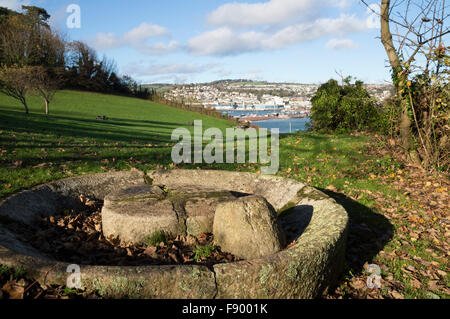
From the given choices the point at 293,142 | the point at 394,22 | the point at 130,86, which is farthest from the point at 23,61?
the point at 394,22

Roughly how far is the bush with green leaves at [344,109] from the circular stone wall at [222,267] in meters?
12.4

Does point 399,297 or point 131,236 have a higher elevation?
point 131,236

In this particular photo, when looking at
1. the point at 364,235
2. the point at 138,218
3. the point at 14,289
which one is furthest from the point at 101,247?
the point at 364,235

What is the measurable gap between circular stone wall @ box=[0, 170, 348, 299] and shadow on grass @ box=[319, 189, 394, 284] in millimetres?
868

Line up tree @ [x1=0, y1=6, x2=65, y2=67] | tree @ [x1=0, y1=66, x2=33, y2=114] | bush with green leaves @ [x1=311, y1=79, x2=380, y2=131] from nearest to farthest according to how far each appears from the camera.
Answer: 1. bush with green leaves @ [x1=311, y1=79, x2=380, y2=131]
2. tree @ [x1=0, y1=66, x2=33, y2=114]
3. tree @ [x1=0, y1=6, x2=65, y2=67]

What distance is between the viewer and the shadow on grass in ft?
14.7

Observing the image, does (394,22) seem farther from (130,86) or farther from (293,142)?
(130,86)

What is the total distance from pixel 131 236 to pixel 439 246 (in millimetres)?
4924

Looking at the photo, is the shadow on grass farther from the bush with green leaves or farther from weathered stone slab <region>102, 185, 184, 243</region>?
the bush with green leaves

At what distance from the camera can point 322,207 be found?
4.51 m

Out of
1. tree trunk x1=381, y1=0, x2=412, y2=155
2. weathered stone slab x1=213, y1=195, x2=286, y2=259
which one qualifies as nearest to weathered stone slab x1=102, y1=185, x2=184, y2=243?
weathered stone slab x1=213, y1=195, x2=286, y2=259

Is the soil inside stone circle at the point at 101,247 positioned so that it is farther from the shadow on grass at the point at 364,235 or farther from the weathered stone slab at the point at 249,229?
the shadow on grass at the point at 364,235

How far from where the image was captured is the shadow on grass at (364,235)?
4.48 metres
